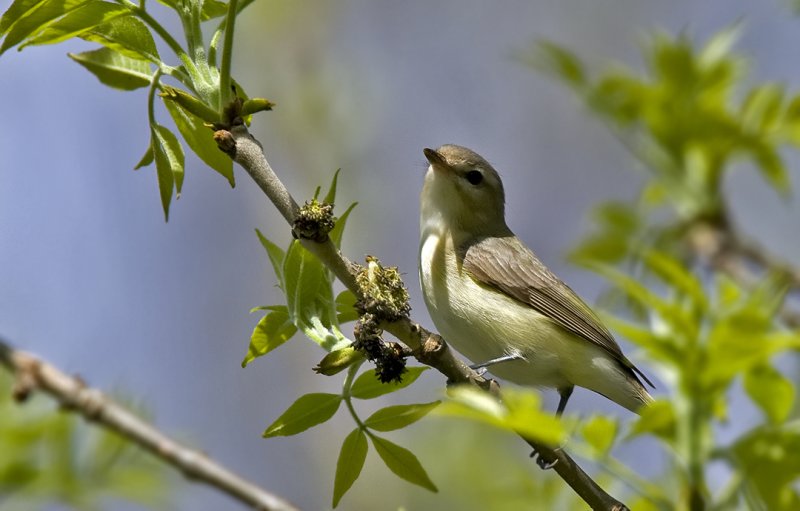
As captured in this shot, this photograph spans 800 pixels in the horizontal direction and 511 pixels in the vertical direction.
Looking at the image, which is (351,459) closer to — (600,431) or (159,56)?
(600,431)

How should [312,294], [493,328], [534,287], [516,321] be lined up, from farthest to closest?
[534,287] → [516,321] → [493,328] → [312,294]

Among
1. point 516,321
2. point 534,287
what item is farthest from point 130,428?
point 534,287

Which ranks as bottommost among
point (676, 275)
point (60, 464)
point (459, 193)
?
point (60, 464)

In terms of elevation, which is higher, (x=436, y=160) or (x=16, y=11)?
(x=436, y=160)

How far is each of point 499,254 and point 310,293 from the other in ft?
8.61

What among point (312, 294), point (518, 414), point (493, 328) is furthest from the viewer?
point (493, 328)

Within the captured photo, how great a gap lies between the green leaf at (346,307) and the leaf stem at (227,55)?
20.4 inches

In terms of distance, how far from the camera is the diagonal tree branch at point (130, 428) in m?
1.11

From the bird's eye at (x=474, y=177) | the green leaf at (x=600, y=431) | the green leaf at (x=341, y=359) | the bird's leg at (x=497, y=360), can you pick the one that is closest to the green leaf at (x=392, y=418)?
the green leaf at (x=341, y=359)

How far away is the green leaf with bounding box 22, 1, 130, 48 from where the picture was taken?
6.30 ft

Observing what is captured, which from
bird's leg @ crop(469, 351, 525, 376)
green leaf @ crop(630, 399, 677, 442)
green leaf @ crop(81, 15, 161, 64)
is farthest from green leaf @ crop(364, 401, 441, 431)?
bird's leg @ crop(469, 351, 525, 376)

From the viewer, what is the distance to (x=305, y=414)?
1822mm

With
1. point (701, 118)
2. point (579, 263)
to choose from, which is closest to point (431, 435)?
point (701, 118)

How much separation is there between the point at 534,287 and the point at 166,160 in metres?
2.69
